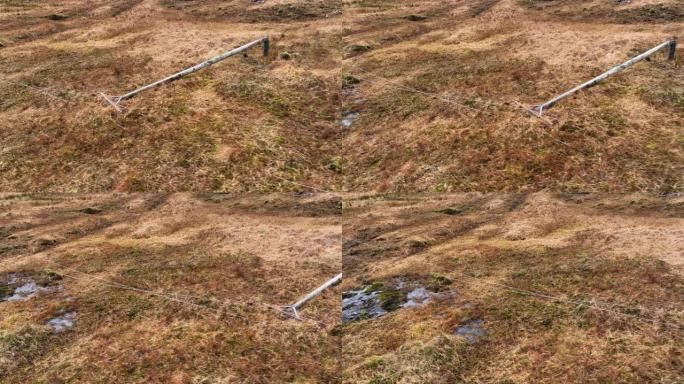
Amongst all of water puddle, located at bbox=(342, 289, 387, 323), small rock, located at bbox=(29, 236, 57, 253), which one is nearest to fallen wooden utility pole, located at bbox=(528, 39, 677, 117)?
water puddle, located at bbox=(342, 289, 387, 323)

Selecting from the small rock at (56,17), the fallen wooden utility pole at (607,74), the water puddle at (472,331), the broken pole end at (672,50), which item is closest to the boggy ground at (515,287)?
the water puddle at (472,331)

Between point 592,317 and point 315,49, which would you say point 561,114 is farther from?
point 315,49

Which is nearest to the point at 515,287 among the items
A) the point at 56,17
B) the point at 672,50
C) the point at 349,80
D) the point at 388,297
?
the point at 388,297

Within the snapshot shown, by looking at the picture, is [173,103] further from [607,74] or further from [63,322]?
[607,74]

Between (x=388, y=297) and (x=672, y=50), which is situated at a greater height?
(x=672, y=50)

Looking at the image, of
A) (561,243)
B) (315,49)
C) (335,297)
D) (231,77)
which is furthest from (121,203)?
(561,243)

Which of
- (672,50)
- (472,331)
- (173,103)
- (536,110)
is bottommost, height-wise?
(472,331)

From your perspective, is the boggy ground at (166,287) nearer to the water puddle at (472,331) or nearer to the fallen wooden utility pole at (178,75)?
the water puddle at (472,331)
